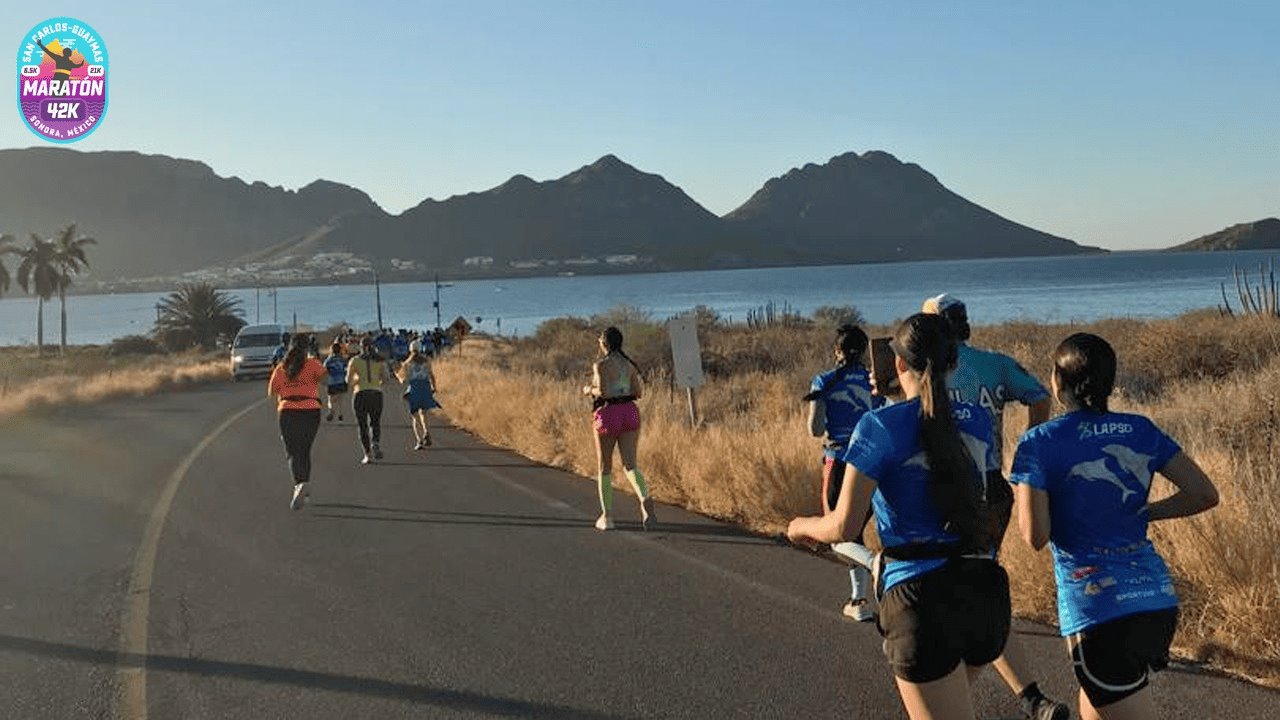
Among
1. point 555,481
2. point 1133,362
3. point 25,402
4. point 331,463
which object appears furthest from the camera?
point 25,402

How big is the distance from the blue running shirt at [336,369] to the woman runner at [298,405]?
25.8ft

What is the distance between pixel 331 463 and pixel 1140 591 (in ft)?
41.4

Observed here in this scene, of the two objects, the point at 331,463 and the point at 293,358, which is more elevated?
the point at 293,358

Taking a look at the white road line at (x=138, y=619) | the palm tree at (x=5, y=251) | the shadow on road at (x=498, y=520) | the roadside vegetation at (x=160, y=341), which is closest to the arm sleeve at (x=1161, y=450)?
the white road line at (x=138, y=619)

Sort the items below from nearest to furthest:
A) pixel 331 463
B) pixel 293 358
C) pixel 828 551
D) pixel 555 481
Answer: pixel 828 551 → pixel 293 358 → pixel 555 481 → pixel 331 463

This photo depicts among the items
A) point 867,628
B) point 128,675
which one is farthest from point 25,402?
point 867,628

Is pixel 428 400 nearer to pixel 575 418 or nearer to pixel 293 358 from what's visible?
pixel 575 418

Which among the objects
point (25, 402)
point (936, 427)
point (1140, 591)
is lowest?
point (25, 402)

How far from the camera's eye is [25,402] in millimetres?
27062

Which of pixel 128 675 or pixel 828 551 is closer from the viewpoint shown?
pixel 128 675

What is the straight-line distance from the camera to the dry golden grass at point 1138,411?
5465mm

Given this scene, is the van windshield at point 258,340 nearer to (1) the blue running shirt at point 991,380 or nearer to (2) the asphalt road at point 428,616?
(2) the asphalt road at point 428,616

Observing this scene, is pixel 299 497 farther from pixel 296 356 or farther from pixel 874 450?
pixel 874 450

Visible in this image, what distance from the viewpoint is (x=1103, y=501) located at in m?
3.24
